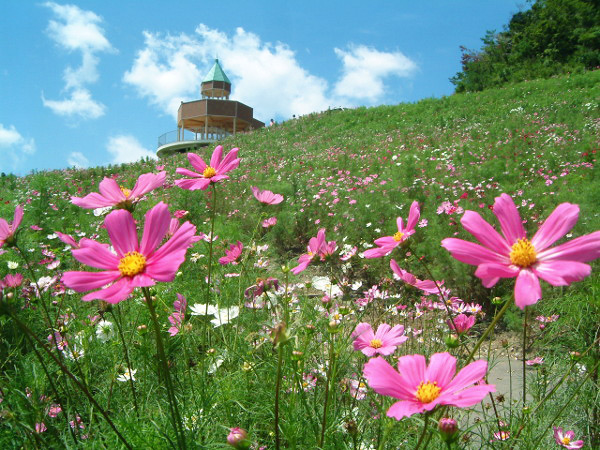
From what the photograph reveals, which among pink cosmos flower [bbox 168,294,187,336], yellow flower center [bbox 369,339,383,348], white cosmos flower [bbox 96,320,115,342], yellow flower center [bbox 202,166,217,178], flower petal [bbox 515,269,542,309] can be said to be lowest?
flower petal [bbox 515,269,542,309]

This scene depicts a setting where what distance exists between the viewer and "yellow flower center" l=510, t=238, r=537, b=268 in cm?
64

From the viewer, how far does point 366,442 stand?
3.79ft

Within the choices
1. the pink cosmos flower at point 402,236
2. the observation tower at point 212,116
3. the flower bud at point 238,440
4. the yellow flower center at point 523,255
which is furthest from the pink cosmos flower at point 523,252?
the observation tower at point 212,116

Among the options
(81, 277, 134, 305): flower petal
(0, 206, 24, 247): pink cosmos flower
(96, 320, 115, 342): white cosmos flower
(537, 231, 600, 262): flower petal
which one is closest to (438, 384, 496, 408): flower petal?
(537, 231, 600, 262): flower petal

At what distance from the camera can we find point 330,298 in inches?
49.6

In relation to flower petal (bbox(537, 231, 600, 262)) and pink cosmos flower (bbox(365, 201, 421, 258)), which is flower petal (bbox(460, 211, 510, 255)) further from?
pink cosmos flower (bbox(365, 201, 421, 258))

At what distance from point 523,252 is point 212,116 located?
30656 mm

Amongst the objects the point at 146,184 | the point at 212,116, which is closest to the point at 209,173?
the point at 146,184

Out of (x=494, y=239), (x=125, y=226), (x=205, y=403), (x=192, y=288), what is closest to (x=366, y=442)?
(x=205, y=403)

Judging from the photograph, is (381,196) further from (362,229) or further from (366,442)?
(366,442)

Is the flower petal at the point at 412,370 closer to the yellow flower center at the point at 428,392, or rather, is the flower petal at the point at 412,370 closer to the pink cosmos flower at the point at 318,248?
the yellow flower center at the point at 428,392

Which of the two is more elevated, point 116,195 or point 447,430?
point 116,195

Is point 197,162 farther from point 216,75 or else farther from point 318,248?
point 216,75

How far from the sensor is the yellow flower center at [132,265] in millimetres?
712
